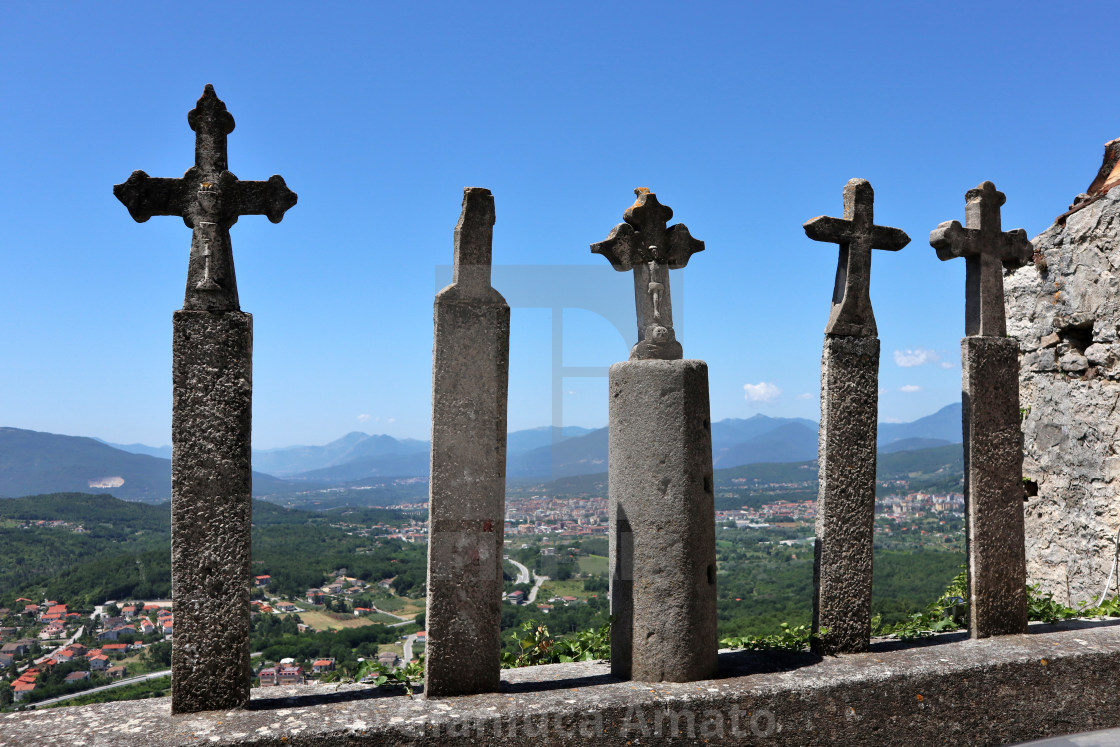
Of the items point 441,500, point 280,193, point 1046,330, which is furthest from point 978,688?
point 280,193

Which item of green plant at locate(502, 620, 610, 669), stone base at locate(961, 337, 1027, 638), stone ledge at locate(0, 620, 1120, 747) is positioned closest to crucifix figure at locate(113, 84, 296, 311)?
stone ledge at locate(0, 620, 1120, 747)

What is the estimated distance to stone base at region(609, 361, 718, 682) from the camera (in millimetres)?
4309

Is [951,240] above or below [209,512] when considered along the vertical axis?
above

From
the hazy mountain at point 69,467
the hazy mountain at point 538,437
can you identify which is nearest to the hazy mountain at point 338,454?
the hazy mountain at point 69,467

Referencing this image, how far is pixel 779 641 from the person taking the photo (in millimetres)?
5012

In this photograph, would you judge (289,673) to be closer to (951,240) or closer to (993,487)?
(993,487)

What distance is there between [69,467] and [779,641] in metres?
47.8

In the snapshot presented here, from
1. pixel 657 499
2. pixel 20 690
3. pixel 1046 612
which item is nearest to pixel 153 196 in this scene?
pixel 657 499

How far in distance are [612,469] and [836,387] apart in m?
1.54

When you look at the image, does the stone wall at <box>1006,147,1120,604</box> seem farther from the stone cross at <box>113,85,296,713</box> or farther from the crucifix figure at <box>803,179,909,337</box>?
the stone cross at <box>113,85,296,713</box>

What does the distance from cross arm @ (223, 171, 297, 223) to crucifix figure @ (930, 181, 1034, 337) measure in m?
4.35

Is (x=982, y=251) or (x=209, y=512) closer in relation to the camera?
(x=209, y=512)

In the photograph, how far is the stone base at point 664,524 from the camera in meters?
4.31

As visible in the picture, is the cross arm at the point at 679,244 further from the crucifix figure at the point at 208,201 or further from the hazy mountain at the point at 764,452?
the hazy mountain at the point at 764,452
